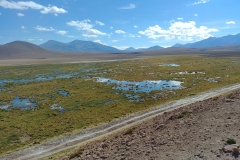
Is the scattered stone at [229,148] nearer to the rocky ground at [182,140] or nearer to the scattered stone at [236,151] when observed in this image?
the rocky ground at [182,140]

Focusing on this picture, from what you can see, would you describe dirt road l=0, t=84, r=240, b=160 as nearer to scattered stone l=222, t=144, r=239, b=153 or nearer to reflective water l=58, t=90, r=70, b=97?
scattered stone l=222, t=144, r=239, b=153

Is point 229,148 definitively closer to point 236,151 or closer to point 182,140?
point 236,151

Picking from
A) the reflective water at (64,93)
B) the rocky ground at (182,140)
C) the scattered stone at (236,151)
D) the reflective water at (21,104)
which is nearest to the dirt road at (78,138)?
the rocky ground at (182,140)

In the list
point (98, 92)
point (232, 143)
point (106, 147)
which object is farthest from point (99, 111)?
point (232, 143)

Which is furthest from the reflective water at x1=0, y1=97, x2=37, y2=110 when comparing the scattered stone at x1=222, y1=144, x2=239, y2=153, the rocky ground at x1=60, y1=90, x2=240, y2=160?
the scattered stone at x1=222, y1=144, x2=239, y2=153

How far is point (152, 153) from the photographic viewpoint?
1562cm

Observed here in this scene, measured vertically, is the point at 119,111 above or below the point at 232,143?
below

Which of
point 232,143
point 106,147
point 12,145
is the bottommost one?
point 12,145

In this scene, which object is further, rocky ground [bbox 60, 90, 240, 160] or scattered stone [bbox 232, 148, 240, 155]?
rocky ground [bbox 60, 90, 240, 160]

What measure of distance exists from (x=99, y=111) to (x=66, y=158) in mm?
17536

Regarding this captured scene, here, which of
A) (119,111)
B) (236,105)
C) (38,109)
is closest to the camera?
(236,105)

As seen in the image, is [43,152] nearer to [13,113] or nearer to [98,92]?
[13,113]

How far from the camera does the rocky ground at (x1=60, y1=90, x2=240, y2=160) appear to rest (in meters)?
14.5

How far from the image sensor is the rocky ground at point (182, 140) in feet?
47.6
